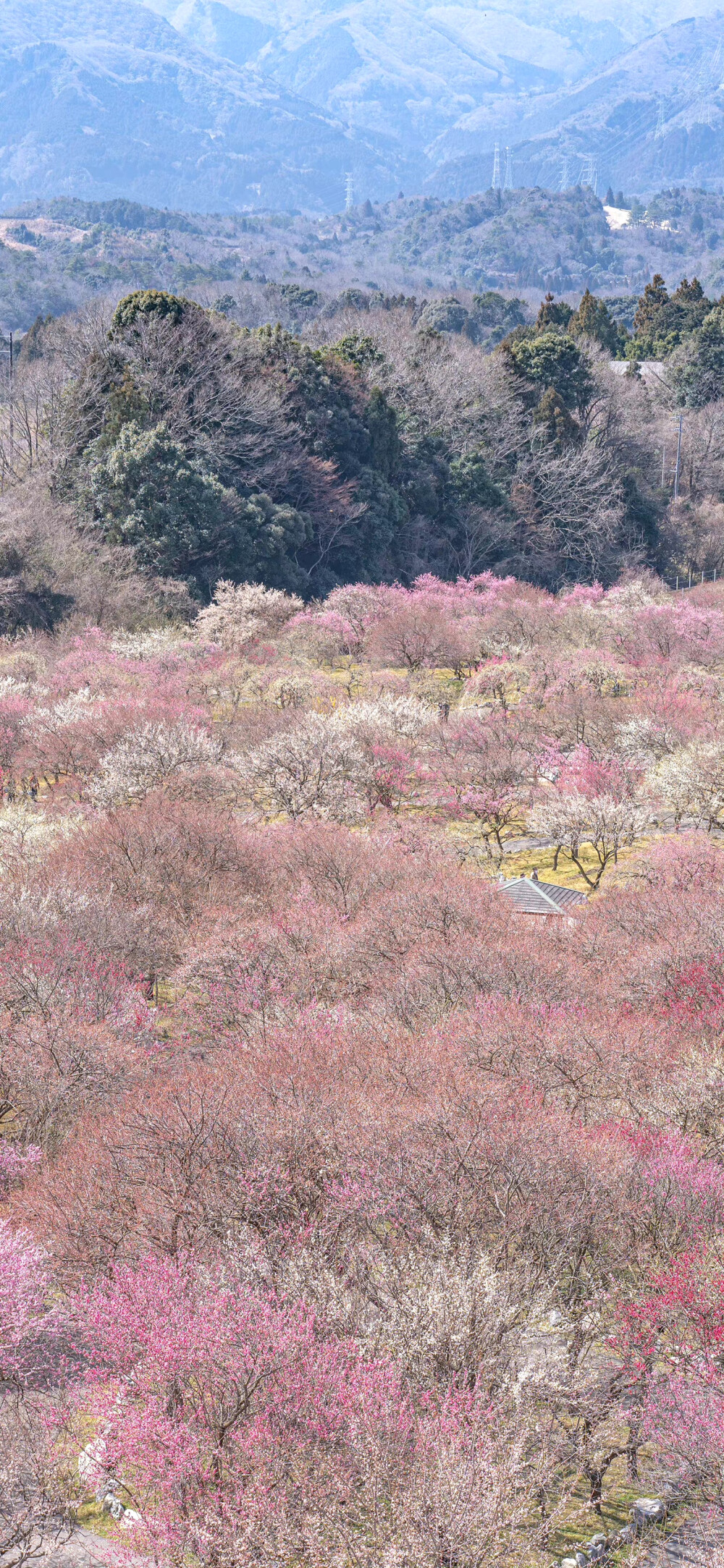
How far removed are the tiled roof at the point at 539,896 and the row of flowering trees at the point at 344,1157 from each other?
1264 millimetres

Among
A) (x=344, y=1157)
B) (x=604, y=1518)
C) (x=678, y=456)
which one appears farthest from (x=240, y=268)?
(x=604, y=1518)

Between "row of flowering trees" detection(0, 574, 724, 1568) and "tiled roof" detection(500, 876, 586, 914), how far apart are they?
1264 millimetres

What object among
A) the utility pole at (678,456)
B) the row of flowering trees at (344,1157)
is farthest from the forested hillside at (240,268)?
the row of flowering trees at (344,1157)

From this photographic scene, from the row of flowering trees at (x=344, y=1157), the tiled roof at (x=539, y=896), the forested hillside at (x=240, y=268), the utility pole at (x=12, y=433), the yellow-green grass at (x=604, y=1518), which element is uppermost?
the forested hillside at (x=240, y=268)

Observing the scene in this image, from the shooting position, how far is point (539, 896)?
21.4 meters

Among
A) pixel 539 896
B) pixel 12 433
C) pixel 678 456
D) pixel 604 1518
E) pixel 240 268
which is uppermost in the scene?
pixel 240 268

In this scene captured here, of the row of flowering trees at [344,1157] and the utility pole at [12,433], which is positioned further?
the utility pole at [12,433]

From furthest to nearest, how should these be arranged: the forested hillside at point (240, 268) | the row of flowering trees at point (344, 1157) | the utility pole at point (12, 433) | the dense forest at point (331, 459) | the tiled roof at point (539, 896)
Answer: the forested hillside at point (240, 268), the utility pole at point (12, 433), the dense forest at point (331, 459), the tiled roof at point (539, 896), the row of flowering trees at point (344, 1157)

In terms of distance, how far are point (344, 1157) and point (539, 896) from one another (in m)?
10.3

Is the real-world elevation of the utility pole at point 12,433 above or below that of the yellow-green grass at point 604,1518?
above

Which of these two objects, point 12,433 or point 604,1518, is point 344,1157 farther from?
point 12,433

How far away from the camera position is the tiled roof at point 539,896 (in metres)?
21.1

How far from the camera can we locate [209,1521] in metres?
8.49

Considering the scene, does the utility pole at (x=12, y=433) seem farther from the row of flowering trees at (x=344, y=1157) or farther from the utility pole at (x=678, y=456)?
the utility pole at (x=678, y=456)
